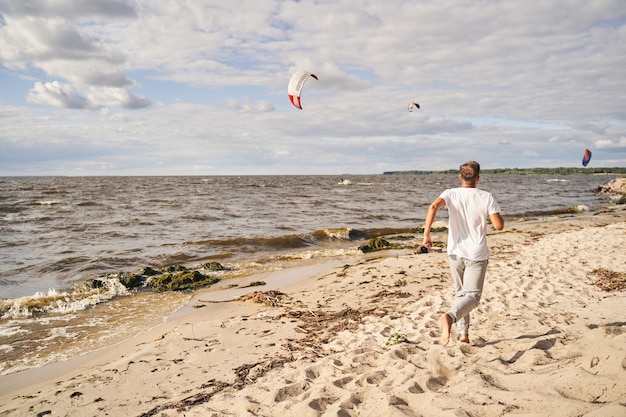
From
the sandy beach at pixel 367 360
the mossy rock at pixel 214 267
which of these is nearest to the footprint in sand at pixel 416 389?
the sandy beach at pixel 367 360

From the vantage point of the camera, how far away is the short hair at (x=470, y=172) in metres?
4.47

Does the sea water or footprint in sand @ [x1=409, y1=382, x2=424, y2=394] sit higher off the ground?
footprint in sand @ [x1=409, y1=382, x2=424, y2=394]

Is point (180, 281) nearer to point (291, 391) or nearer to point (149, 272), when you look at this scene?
point (149, 272)

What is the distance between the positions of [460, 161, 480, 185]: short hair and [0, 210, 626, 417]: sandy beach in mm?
1988

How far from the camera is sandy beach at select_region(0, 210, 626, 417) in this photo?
10.8ft

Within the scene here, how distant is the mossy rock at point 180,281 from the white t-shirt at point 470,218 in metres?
7.17

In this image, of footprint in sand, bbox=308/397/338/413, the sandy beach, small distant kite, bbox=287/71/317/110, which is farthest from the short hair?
small distant kite, bbox=287/71/317/110

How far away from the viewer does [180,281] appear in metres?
9.85

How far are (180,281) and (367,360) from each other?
22.1ft

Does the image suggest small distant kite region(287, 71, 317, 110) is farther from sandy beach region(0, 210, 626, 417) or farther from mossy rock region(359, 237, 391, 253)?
sandy beach region(0, 210, 626, 417)

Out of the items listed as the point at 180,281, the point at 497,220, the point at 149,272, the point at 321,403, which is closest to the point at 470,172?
the point at 497,220

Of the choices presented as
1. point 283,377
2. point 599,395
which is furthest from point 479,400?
point 283,377

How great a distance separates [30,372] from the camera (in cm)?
546

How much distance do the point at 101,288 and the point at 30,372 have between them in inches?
163
